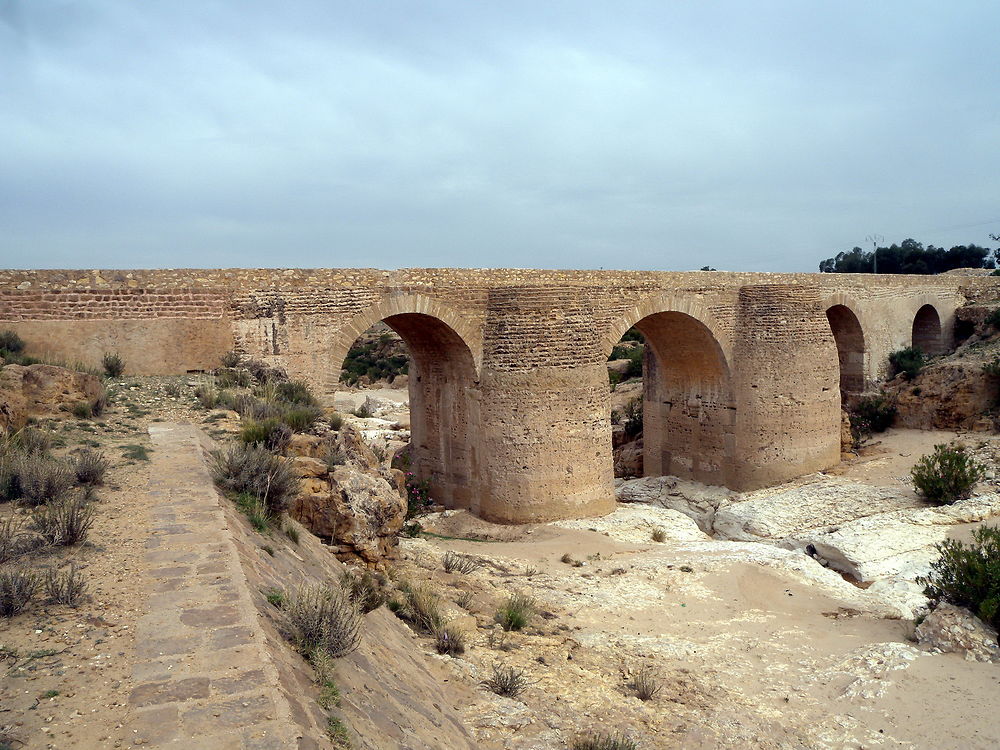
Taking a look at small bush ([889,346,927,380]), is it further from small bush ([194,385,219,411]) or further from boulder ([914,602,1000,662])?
small bush ([194,385,219,411])

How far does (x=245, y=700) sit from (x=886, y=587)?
7.80m

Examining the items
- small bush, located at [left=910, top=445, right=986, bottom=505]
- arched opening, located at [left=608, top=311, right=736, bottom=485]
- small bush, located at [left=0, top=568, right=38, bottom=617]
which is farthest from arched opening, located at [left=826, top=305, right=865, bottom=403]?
small bush, located at [left=0, top=568, right=38, bottom=617]

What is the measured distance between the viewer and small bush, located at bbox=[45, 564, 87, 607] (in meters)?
3.19

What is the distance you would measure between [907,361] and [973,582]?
1366cm

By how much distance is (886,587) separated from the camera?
8.09 meters

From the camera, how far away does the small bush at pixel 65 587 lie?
3186 millimetres

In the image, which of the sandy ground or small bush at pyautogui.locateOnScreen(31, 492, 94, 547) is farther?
small bush at pyautogui.locateOnScreen(31, 492, 94, 547)

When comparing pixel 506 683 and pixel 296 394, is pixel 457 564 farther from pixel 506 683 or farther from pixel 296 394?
pixel 506 683

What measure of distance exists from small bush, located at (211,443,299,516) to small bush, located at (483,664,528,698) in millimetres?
1914

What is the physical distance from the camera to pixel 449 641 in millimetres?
5098

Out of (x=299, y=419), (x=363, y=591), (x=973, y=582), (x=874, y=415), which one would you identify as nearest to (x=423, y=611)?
(x=363, y=591)

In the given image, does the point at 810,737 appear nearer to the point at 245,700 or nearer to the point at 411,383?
the point at 245,700

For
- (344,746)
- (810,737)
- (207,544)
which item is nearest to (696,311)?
(810,737)

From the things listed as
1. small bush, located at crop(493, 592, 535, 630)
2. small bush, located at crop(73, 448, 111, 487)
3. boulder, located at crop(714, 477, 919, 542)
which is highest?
small bush, located at crop(73, 448, 111, 487)
